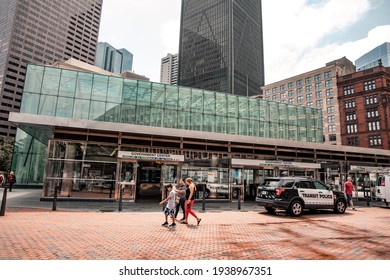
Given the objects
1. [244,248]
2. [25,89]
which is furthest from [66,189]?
[25,89]

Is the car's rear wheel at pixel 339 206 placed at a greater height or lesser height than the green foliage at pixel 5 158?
lesser

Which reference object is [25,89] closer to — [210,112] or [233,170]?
[210,112]

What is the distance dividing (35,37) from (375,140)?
494ft

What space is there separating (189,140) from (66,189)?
322 inches

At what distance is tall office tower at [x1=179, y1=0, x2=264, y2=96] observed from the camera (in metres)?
148

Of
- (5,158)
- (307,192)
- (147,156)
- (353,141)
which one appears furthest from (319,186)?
(353,141)

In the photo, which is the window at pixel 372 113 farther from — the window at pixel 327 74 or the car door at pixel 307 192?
the car door at pixel 307 192

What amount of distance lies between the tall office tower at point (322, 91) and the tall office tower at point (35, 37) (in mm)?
110826

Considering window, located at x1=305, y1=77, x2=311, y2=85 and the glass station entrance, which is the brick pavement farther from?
window, located at x1=305, y1=77, x2=311, y2=85

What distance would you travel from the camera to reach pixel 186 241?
6.34 metres

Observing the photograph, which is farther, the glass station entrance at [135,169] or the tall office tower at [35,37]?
the tall office tower at [35,37]

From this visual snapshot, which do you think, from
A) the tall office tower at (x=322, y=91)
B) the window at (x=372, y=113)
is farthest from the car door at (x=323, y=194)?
the tall office tower at (x=322, y=91)

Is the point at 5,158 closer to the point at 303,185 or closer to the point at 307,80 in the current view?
the point at 303,185

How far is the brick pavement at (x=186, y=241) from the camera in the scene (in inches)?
201
